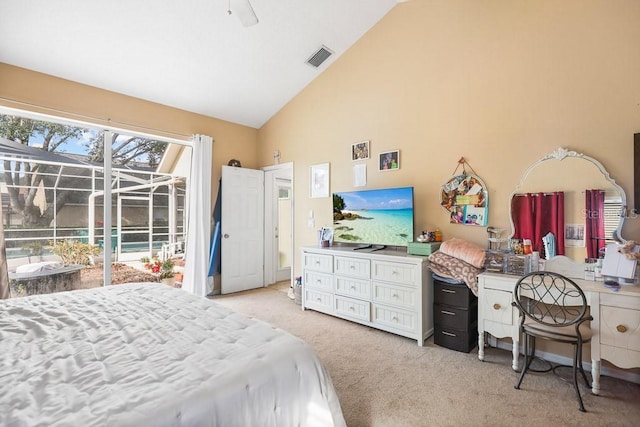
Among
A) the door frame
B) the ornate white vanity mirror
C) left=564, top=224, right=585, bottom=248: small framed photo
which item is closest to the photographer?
the ornate white vanity mirror

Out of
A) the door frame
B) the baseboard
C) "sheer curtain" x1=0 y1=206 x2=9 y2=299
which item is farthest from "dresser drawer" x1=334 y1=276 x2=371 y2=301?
"sheer curtain" x1=0 y1=206 x2=9 y2=299

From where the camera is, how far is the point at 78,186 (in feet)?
11.6

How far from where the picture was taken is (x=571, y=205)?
2.45m

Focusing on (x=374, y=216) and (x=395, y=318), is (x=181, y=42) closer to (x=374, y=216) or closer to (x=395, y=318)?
(x=374, y=216)

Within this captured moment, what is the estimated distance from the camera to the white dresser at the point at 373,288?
2854 millimetres

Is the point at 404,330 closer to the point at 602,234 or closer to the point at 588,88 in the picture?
the point at 602,234

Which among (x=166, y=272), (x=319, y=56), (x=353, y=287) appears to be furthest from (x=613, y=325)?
(x=166, y=272)

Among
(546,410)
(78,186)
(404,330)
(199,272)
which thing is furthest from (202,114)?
(546,410)

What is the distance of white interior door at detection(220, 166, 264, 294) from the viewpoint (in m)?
4.62

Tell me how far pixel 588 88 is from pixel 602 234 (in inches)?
45.2

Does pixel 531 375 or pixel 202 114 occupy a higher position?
pixel 202 114

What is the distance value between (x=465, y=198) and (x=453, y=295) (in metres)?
0.95

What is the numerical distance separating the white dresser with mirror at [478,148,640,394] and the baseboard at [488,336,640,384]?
1.08ft

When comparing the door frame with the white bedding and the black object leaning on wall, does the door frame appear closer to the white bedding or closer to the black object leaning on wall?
the white bedding
